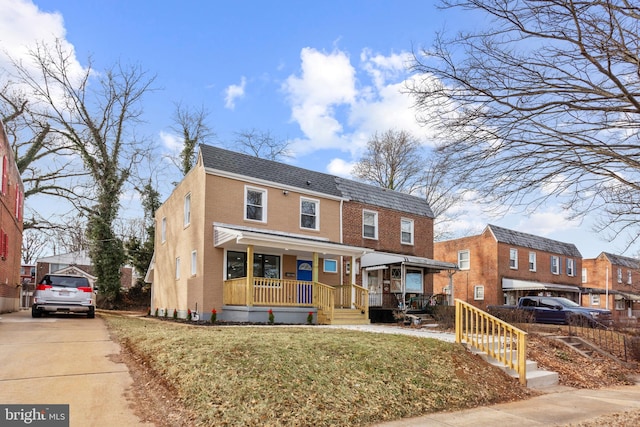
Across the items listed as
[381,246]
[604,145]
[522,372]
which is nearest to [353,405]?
[522,372]

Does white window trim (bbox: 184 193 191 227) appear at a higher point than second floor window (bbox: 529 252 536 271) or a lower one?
higher

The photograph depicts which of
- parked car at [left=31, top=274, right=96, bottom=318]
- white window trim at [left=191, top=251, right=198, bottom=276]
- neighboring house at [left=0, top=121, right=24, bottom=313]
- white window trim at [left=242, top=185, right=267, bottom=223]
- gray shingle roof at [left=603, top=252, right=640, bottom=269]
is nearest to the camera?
parked car at [left=31, top=274, right=96, bottom=318]

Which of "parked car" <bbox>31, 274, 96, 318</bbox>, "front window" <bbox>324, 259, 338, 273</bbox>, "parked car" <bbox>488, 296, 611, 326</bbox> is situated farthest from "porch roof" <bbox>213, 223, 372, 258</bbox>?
"parked car" <bbox>488, 296, 611, 326</bbox>

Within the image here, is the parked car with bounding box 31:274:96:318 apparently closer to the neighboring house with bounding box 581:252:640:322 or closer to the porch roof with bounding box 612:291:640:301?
the porch roof with bounding box 612:291:640:301

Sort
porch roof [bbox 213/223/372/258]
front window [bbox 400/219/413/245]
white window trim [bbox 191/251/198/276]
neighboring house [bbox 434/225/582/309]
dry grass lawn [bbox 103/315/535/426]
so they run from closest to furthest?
dry grass lawn [bbox 103/315/535/426]
porch roof [bbox 213/223/372/258]
white window trim [bbox 191/251/198/276]
front window [bbox 400/219/413/245]
neighboring house [bbox 434/225/582/309]

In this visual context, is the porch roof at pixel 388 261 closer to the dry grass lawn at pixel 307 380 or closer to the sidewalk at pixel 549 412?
the dry grass lawn at pixel 307 380

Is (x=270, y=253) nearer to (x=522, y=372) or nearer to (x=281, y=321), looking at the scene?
(x=281, y=321)

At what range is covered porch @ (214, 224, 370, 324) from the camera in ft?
52.1

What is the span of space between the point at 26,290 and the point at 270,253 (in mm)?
28104

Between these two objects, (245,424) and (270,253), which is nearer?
(245,424)

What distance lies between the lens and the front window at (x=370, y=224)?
22281 millimetres

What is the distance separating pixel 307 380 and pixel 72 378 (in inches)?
127

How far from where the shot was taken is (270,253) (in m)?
18.3

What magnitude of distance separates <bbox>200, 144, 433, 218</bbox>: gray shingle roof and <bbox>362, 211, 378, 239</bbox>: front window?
54 cm
